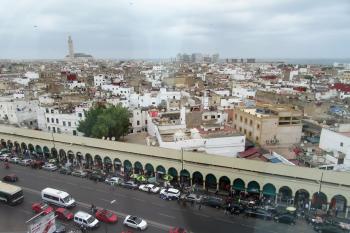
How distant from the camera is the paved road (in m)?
5.82

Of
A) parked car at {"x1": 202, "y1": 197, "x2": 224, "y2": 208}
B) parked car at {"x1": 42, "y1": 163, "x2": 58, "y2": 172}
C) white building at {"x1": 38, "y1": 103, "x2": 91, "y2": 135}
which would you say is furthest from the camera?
white building at {"x1": 38, "y1": 103, "x2": 91, "y2": 135}

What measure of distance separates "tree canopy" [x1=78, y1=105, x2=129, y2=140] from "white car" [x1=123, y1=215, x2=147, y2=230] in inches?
184

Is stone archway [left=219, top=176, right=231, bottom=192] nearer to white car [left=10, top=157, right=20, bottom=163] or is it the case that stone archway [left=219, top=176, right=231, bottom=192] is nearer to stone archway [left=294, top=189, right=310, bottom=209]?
stone archway [left=294, top=189, right=310, bottom=209]

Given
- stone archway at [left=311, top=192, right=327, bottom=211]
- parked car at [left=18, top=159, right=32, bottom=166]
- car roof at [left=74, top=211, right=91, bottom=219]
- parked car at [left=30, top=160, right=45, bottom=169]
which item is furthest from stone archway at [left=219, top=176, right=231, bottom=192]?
parked car at [left=18, top=159, right=32, bottom=166]

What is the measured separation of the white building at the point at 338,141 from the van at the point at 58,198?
268 inches

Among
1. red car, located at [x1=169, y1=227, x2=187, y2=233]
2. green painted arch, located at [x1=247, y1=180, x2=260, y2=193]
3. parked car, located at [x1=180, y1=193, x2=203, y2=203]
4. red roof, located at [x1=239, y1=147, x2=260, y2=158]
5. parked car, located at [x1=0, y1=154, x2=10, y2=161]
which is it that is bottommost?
parked car, located at [x1=180, y1=193, x2=203, y2=203]

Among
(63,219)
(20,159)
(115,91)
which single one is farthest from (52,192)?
(115,91)

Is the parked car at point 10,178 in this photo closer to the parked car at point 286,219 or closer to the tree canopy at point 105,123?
the tree canopy at point 105,123

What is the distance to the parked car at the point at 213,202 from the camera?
6688mm

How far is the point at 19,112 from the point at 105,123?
18.1 ft

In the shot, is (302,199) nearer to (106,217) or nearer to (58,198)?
(106,217)

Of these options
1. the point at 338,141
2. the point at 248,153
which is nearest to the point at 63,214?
the point at 248,153

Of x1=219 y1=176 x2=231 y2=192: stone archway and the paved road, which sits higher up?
x1=219 y1=176 x2=231 y2=192: stone archway

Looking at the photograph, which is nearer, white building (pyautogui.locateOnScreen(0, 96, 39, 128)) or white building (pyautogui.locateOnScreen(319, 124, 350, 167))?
white building (pyautogui.locateOnScreen(319, 124, 350, 167))
